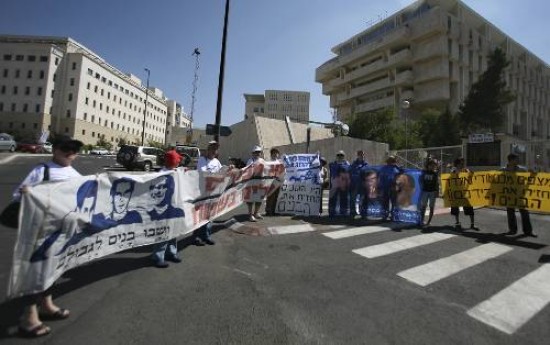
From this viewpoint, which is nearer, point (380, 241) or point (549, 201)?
point (380, 241)

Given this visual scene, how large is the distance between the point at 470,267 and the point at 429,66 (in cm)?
6416

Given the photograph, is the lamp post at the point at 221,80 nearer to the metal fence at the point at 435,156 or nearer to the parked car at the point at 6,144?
the metal fence at the point at 435,156

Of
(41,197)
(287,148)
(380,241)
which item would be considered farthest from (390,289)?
(287,148)

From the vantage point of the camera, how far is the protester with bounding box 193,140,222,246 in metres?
6.65

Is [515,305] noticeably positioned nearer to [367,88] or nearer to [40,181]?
[40,181]

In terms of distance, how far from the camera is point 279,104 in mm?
142375

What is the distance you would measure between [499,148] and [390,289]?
53.5ft

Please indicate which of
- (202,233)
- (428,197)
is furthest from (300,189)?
(202,233)

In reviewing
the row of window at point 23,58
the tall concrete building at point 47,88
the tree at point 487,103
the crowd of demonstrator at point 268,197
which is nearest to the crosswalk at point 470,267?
the crowd of demonstrator at point 268,197

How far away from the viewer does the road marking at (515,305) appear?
3.85 metres

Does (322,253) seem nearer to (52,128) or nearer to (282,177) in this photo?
(282,177)

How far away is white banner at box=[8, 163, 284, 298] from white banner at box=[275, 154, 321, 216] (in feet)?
10.1

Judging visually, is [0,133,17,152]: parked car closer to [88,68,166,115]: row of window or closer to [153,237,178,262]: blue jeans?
[153,237,178,262]: blue jeans

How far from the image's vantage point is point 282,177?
9703 mm
